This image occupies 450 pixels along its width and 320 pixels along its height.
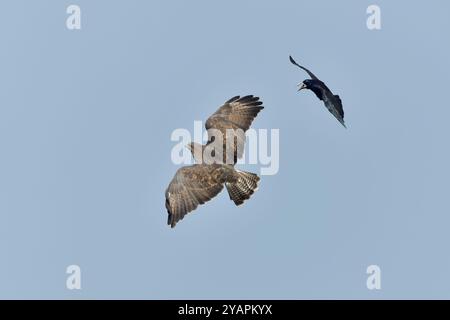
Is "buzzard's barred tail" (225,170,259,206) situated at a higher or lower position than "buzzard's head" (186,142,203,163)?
lower

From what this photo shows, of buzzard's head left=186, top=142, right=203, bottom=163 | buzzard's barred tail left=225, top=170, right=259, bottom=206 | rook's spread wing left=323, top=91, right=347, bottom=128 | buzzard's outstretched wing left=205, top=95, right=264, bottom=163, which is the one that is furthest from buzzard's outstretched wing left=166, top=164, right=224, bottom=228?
rook's spread wing left=323, top=91, right=347, bottom=128

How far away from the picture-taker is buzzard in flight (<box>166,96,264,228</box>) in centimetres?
2464

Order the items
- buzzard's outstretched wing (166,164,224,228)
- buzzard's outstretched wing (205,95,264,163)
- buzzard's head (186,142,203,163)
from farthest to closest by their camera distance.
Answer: buzzard's outstretched wing (205,95,264,163) < buzzard's head (186,142,203,163) < buzzard's outstretched wing (166,164,224,228)

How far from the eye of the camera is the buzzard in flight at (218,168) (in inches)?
970

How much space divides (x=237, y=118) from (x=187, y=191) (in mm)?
2408

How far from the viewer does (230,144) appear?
25.8 metres

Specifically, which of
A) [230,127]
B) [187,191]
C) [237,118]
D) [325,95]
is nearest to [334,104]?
[325,95]

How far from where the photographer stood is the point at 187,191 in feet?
80.8

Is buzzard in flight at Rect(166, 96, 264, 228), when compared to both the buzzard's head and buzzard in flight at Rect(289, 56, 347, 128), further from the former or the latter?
buzzard in flight at Rect(289, 56, 347, 128)

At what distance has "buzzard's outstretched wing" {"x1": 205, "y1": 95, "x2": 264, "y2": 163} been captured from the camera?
2589 cm

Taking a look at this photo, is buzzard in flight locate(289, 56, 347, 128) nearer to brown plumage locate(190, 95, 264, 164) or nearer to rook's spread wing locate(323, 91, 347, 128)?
rook's spread wing locate(323, 91, 347, 128)

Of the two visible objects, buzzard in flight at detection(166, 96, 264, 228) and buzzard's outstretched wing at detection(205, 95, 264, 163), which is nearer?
buzzard in flight at detection(166, 96, 264, 228)

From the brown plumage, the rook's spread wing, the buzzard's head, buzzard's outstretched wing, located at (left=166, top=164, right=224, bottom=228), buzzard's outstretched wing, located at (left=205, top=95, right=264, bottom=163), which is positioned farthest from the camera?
the rook's spread wing

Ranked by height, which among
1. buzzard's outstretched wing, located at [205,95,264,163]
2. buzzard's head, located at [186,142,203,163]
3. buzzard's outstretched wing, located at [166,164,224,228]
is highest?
buzzard's outstretched wing, located at [205,95,264,163]
